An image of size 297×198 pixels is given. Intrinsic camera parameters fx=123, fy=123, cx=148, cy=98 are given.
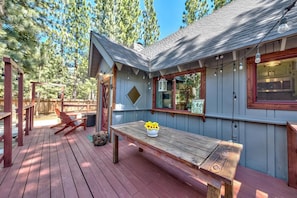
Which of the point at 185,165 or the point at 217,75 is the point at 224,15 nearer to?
the point at 217,75

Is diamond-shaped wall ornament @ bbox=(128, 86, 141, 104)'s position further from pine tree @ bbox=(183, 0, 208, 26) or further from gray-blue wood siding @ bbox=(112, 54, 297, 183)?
pine tree @ bbox=(183, 0, 208, 26)

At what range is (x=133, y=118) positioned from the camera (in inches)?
180

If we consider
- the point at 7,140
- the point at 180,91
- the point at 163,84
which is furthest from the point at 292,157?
the point at 7,140

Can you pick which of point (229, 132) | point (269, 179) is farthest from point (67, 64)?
point (269, 179)

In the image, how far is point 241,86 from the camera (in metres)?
2.73

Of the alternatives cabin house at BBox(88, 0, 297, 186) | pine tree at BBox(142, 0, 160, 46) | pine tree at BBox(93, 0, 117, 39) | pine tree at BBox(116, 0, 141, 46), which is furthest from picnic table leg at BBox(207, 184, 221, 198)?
pine tree at BBox(142, 0, 160, 46)

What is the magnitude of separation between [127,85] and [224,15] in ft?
13.6

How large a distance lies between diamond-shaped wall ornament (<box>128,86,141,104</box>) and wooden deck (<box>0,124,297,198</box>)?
1.99m

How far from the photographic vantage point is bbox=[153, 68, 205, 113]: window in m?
3.56

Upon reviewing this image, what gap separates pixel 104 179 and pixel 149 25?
14214 mm

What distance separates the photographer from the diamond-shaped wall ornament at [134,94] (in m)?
4.51

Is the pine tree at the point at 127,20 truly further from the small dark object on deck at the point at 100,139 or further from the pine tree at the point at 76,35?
the small dark object on deck at the point at 100,139

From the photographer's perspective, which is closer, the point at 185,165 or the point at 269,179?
the point at 185,165

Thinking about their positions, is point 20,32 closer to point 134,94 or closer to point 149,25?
point 134,94
